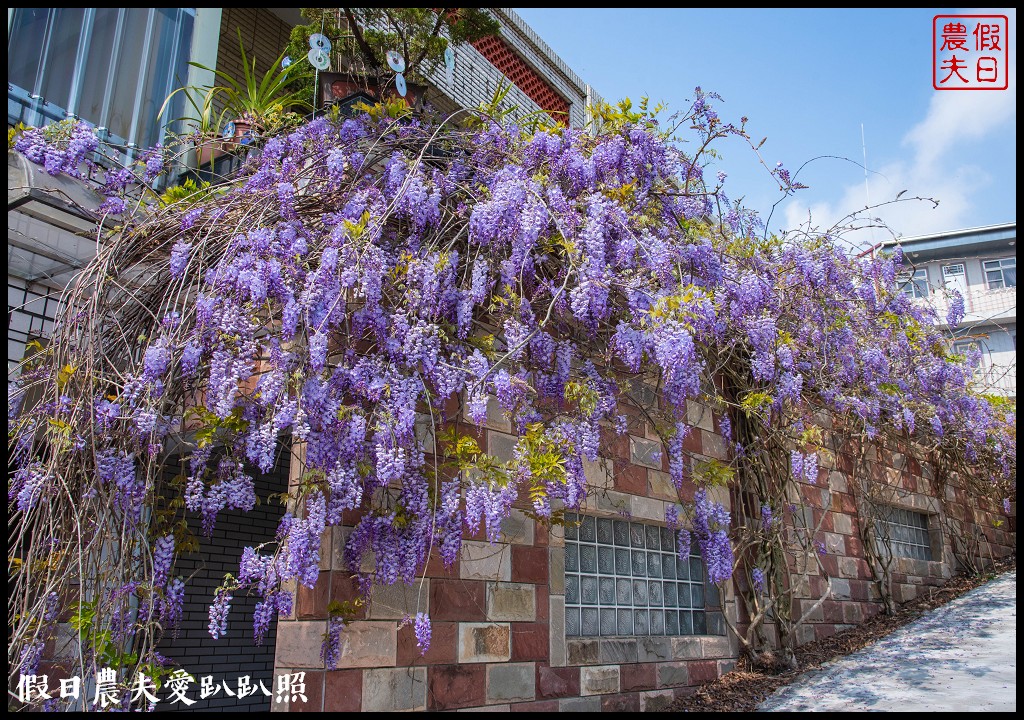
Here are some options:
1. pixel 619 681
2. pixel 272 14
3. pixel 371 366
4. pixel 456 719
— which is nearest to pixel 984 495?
pixel 619 681

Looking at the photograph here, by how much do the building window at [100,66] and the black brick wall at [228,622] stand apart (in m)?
2.25

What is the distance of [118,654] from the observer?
2.85 metres

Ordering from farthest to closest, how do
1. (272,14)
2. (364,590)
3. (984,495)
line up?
(984,495), (272,14), (364,590)

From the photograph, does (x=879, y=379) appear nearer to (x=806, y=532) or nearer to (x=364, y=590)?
(x=806, y=532)

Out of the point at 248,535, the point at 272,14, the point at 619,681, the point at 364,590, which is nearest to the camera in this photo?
the point at 364,590

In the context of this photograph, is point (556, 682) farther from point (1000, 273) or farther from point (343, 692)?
point (1000, 273)

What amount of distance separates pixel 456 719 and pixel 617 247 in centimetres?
225

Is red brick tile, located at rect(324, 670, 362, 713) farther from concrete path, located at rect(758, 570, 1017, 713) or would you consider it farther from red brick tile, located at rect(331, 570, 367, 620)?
concrete path, located at rect(758, 570, 1017, 713)

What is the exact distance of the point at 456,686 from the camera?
144 inches

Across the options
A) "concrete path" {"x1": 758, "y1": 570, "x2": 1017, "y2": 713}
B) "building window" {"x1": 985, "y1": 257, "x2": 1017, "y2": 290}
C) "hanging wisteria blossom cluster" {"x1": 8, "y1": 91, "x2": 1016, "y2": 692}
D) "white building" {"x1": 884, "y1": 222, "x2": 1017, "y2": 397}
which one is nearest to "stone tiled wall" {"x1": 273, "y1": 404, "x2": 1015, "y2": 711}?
"hanging wisteria blossom cluster" {"x1": 8, "y1": 91, "x2": 1016, "y2": 692}

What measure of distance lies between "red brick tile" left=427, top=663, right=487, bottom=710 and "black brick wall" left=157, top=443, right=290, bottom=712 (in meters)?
2.11

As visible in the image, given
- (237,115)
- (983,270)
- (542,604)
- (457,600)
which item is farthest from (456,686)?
(983,270)

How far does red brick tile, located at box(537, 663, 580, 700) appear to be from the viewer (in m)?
4.04

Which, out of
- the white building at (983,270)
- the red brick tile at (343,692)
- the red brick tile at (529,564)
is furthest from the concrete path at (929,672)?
the white building at (983,270)
